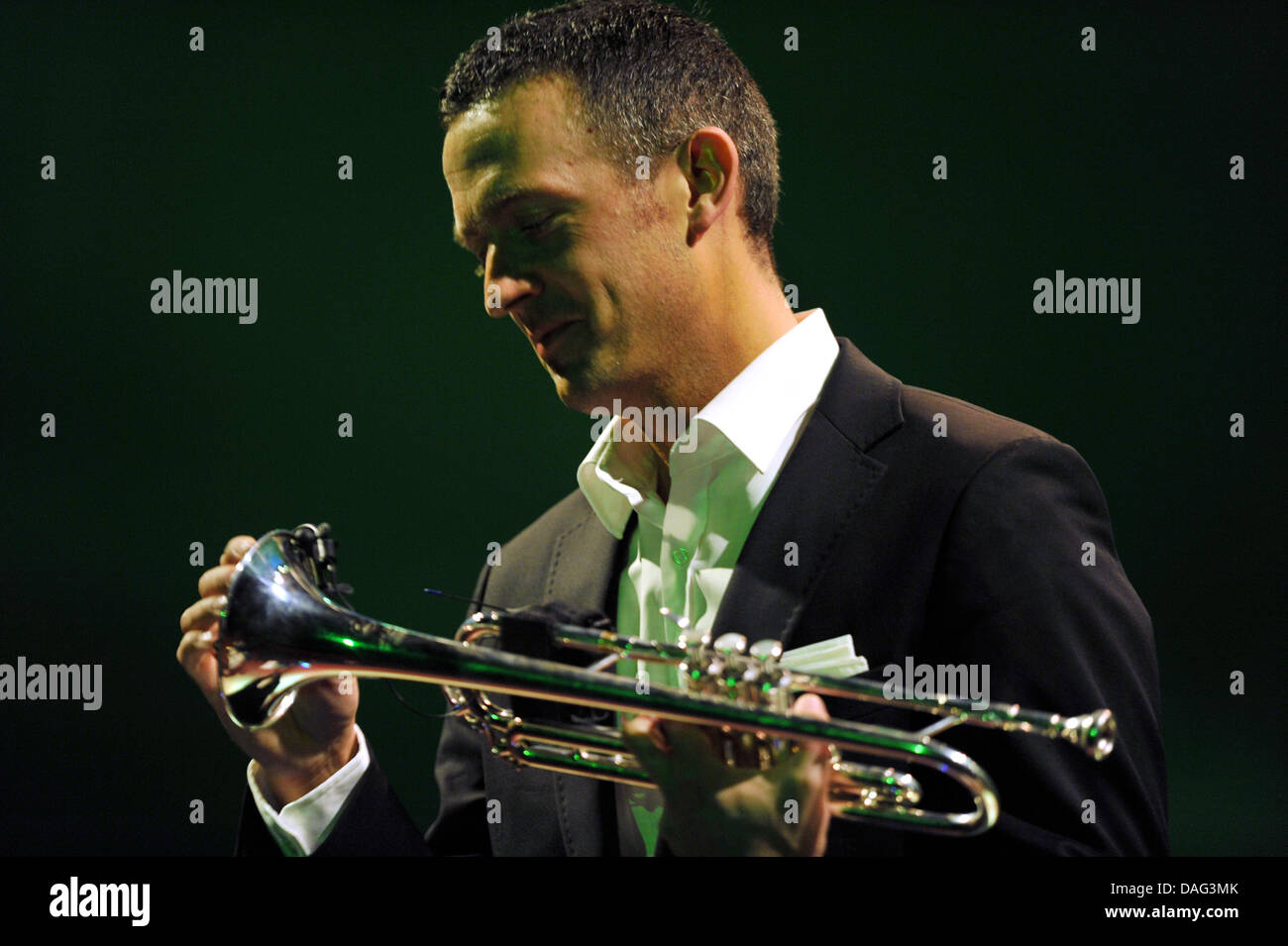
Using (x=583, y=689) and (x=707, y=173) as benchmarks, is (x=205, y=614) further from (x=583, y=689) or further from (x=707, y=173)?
(x=707, y=173)

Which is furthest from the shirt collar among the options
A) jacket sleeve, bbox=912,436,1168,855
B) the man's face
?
jacket sleeve, bbox=912,436,1168,855

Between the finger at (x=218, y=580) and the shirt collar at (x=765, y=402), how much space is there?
25.9 inches

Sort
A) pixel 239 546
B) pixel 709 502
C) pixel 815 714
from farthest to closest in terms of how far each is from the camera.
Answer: pixel 709 502, pixel 239 546, pixel 815 714

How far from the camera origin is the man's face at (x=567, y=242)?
75.9 inches

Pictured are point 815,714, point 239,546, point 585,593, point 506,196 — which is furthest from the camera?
point 585,593

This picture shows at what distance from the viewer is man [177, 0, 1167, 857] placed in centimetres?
167

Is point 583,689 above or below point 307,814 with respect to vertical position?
above

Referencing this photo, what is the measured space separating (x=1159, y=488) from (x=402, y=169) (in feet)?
5.92

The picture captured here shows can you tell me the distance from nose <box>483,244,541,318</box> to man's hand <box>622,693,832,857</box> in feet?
2.40

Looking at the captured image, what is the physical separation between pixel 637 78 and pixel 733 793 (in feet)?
3.86

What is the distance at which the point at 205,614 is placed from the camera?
1.90m

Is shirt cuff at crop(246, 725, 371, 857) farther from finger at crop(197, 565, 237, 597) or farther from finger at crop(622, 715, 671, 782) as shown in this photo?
finger at crop(622, 715, 671, 782)

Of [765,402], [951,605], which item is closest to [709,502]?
[765,402]

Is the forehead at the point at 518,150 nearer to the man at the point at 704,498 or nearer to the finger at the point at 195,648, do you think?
the man at the point at 704,498
